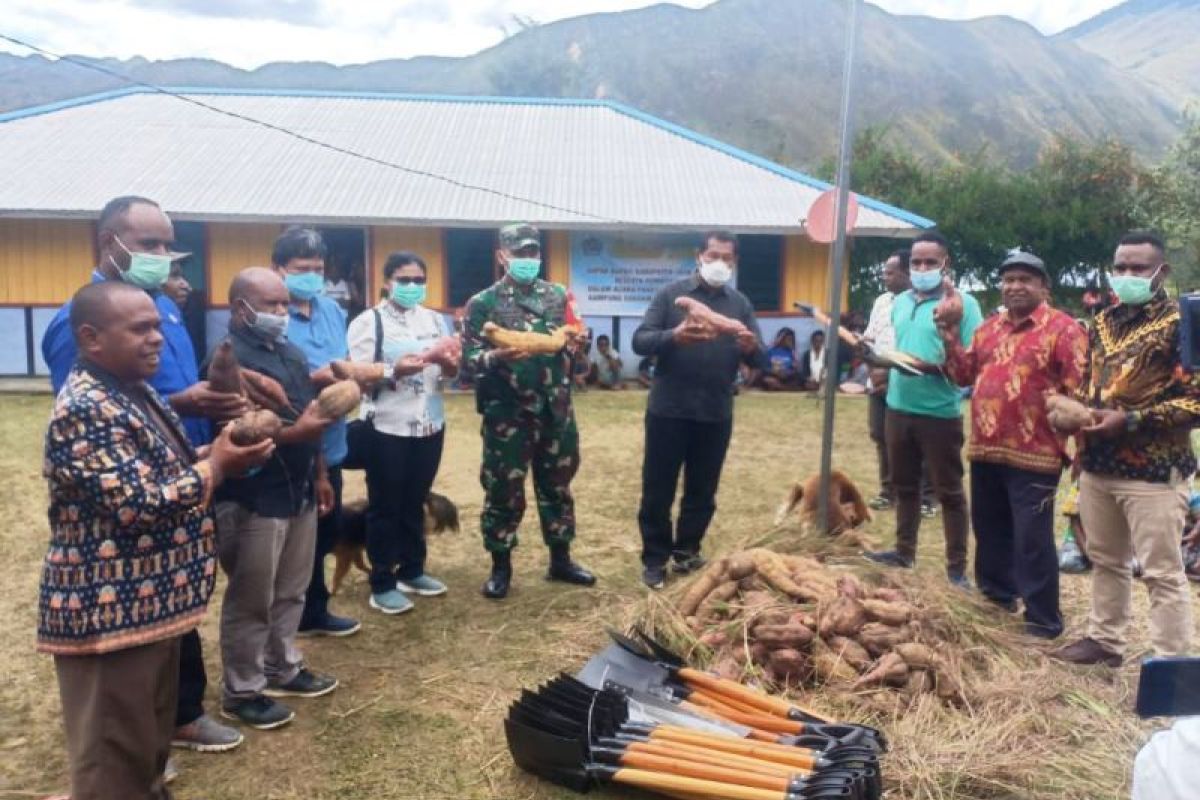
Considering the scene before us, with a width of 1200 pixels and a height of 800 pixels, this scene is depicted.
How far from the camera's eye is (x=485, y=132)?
1645 cm

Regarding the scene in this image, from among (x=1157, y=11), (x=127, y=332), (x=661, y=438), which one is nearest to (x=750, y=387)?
(x=661, y=438)

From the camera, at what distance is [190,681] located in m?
3.43

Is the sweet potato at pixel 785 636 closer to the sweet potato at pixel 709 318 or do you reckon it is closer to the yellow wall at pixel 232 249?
the sweet potato at pixel 709 318

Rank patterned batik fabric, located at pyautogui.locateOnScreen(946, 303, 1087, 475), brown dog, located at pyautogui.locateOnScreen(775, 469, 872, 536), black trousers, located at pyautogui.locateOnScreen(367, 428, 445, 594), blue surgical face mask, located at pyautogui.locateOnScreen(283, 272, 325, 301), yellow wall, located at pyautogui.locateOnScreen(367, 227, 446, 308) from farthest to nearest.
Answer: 1. yellow wall, located at pyautogui.locateOnScreen(367, 227, 446, 308)
2. brown dog, located at pyautogui.locateOnScreen(775, 469, 872, 536)
3. black trousers, located at pyautogui.locateOnScreen(367, 428, 445, 594)
4. patterned batik fabric, located at pyautogui.locateOnScreen(946, 303, 1087, 475)
5. blue surgical face mask, located at pyautogui.locateOnScreen(283, 272, 325, 301)

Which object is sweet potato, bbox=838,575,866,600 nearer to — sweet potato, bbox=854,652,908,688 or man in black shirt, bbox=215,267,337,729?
sweet potato, bbox=854,652,908,688

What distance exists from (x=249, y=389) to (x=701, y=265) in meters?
2.65

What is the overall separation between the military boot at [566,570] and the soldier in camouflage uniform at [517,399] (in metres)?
0.32

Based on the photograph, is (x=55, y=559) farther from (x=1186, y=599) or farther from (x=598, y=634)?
(x=1186, y=599)

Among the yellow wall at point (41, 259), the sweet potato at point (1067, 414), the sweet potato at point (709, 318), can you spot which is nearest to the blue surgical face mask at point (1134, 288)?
the sweet potato at point (1067, 414)

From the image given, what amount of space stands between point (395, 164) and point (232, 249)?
2.74 m

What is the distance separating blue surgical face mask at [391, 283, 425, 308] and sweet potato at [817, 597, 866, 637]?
235 centimetres

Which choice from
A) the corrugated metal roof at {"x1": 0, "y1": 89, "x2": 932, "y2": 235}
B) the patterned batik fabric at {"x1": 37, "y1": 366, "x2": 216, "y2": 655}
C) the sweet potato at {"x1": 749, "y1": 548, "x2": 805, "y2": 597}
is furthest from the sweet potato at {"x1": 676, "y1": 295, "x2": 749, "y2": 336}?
the corrugated metal roof at {"x1": 0, "y1": 89, "x2": 932, "y2": 235}

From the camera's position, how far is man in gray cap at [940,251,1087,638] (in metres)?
4.37

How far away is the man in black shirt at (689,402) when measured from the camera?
5.16 m
